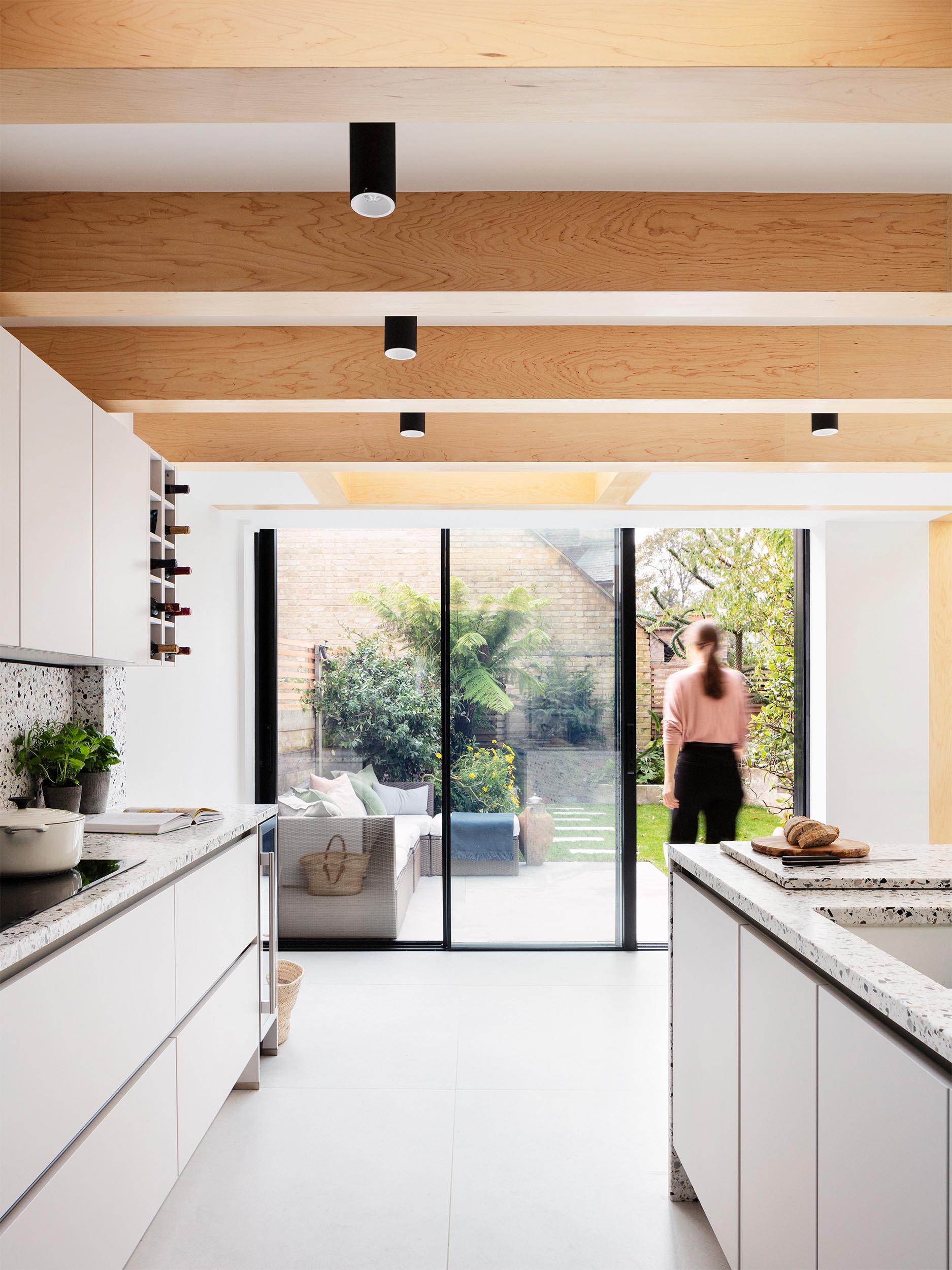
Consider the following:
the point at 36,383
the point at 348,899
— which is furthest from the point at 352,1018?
the point at 36,383

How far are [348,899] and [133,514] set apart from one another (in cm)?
281

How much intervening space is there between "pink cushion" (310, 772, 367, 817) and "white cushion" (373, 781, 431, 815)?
14 centimetres

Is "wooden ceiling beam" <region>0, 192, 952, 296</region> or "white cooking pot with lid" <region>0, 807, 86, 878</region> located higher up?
"wooden ceiling beam" <region>0, 192, 952, 296</region>

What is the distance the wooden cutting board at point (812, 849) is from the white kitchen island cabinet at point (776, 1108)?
1.06 ft

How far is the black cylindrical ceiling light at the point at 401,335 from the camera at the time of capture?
7.43 ft

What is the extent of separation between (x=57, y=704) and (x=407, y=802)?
7.88ft

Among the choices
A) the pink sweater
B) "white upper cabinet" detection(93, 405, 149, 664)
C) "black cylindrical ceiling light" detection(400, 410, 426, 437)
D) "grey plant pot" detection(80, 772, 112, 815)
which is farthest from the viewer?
the pink sweater

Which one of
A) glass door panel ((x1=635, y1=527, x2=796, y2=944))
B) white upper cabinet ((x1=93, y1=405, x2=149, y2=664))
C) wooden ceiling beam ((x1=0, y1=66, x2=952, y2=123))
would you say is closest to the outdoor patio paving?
glass door panel ((x1=635, y1=527, x2=796, y2=944))

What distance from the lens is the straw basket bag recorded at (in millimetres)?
5070

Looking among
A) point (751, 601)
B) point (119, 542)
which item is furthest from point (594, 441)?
point (751, 601)

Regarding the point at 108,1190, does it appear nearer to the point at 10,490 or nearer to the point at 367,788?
the point at 10,490

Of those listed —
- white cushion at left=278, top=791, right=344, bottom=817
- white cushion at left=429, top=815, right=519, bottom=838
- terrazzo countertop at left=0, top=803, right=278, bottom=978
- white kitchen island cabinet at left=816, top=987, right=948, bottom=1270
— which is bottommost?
white cushion at left=429, top=815, right=519, bottom=838

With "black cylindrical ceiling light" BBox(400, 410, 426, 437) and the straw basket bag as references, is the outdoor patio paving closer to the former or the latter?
the straw basket bag

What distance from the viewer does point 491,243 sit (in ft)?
7.21
